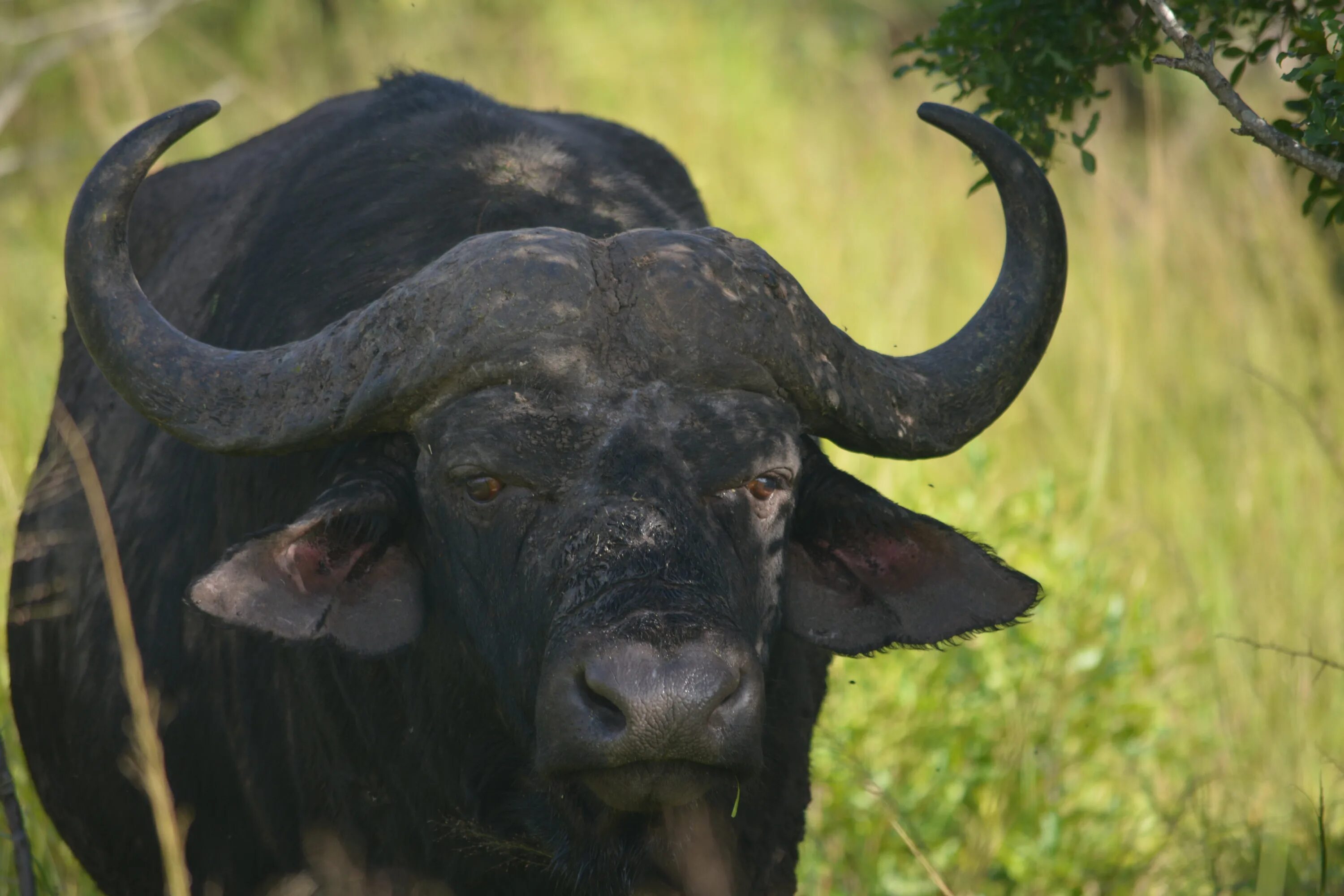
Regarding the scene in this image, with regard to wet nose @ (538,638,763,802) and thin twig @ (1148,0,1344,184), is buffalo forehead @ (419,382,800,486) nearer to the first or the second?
wet nose @ (538,638,763,802)

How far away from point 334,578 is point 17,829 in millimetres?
1028

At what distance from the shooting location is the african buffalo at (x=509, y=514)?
9.11 feet

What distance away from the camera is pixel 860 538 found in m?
3.36

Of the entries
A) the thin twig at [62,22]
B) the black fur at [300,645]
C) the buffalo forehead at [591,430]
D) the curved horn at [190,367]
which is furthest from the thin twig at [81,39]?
the buffalo forehead at [591,430]

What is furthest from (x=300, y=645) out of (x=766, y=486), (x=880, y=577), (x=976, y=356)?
(x=976, y=356)

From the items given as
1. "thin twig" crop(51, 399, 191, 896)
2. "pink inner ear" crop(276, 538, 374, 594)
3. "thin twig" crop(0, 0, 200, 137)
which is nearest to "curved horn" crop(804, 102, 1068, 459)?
"pink inner ear" crop(276, 538, 374, 594)

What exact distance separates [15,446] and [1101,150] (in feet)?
24.7

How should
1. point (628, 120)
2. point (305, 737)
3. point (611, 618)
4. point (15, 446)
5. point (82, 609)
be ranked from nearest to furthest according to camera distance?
point (611, 618) → point (305, 737) → point (82, 609) → point (15, 446) → point (628, 120)

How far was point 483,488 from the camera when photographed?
2.99m

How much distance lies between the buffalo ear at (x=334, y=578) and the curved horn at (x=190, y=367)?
177 mm

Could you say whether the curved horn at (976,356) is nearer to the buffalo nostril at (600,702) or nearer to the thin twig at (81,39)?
the buffalo nostril at (600,702)

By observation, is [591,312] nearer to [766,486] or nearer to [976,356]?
[766,486]

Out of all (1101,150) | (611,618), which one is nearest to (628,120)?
(1101,150)

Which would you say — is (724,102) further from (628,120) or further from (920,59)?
(920,59)
